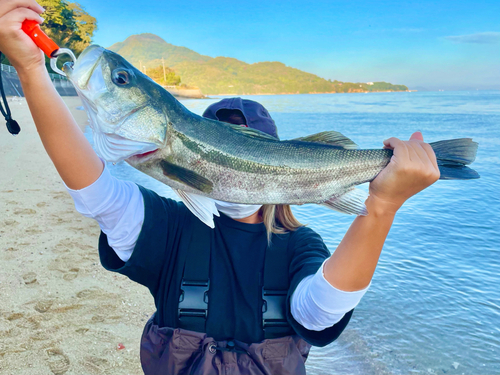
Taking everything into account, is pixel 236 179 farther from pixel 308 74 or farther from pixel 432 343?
pixel 308 74

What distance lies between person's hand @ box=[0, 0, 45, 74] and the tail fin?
200 centimetres

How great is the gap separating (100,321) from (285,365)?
10.7ft

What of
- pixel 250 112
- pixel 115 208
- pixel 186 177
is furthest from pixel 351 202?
pixel 115 208

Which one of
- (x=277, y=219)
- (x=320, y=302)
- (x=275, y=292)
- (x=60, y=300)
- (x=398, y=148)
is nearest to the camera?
(x=398, y=148)

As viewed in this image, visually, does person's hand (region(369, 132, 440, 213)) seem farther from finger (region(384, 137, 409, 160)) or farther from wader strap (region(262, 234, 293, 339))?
wader strap (region(262, 234, 293, 339))

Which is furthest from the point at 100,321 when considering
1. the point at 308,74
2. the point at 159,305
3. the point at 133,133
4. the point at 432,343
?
the point at 308,74

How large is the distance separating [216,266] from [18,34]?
1.84 meters

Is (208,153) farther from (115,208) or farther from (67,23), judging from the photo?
(67,23)

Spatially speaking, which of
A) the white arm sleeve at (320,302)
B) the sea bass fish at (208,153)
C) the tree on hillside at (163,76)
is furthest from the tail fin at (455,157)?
the tree on hillside at (163,76)

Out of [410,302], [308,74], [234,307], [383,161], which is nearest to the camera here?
[383,161]

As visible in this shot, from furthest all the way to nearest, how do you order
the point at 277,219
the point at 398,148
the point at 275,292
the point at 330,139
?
the point at 277,219, the point at 275,292, the point at 330,139, the point at 398,148

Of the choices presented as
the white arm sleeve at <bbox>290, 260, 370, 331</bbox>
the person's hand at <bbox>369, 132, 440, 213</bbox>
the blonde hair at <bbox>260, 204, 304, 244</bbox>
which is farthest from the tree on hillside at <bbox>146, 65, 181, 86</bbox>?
the person's hand at <bbox>369, 132, 440, 213</bbox>

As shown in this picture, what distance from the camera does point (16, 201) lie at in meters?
8.33

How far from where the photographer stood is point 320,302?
6.82ft
